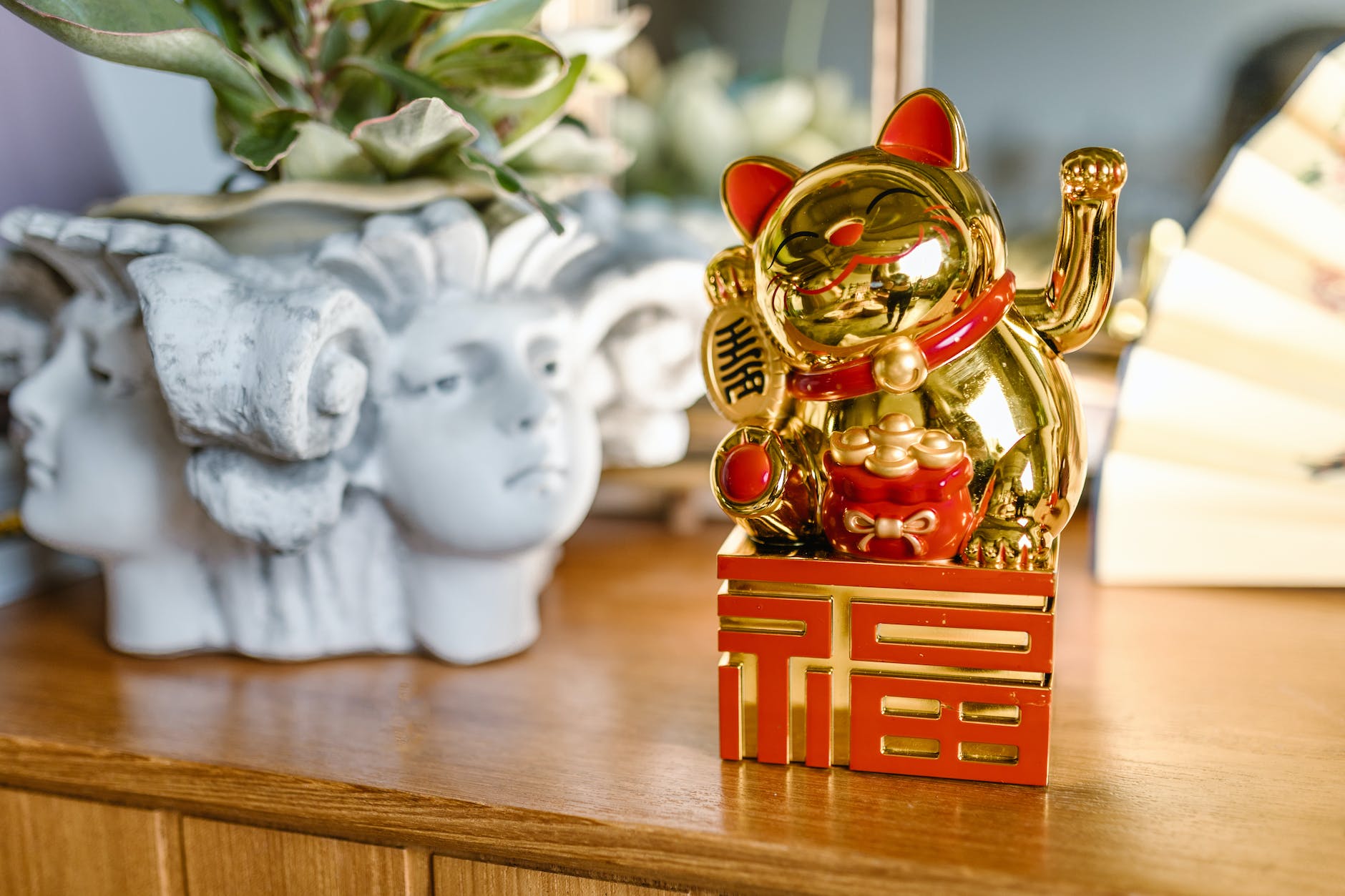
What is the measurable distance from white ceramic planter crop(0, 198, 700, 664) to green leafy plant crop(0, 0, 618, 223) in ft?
0.16

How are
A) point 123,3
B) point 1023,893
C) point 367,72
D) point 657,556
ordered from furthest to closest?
point 657,556 → point 367,72 → point 123,3 → point 1023,893

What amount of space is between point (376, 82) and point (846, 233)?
38cm

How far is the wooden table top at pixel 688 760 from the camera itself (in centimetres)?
45

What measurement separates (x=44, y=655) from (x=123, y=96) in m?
0.55

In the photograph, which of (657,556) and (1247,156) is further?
(657,556)

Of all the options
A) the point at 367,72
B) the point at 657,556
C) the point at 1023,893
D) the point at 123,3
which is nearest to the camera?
the point at 1023,893

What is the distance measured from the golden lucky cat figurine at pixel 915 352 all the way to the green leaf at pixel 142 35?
1.04ft

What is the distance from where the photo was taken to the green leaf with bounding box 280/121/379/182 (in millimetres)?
634

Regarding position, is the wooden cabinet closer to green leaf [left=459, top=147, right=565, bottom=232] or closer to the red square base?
the red square base

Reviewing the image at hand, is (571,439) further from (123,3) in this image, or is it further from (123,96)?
(123,96)

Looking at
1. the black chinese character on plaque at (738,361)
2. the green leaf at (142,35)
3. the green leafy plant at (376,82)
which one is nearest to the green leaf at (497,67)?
the green leafy plant at (376,82)

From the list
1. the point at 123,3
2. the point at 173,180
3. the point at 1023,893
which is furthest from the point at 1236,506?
the point at 173,180

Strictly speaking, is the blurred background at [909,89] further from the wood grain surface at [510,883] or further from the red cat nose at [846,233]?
the wood grain surface at [510,883]

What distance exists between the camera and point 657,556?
926mm
